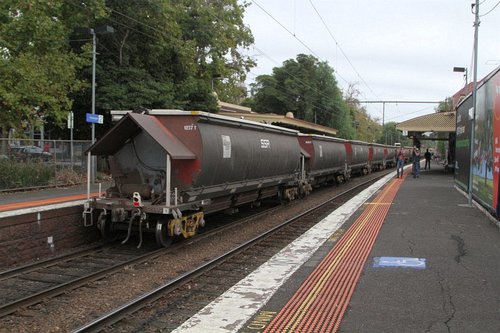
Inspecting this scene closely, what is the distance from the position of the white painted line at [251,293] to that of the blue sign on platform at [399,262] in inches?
48.7

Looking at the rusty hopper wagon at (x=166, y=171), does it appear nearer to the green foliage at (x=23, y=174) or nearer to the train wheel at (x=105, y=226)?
the train wheel at (x=105, y=226)

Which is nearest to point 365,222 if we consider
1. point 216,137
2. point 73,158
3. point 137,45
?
point 216,137

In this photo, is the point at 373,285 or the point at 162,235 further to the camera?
the point at 162,235

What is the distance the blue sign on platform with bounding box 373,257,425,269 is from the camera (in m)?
7.59

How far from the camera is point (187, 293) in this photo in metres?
6.78

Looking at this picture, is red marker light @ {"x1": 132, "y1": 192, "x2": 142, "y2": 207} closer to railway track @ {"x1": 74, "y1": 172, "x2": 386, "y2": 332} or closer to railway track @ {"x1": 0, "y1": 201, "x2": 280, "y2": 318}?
railway track @ {"x1": 0, "y1": 201, "x2": 280, "y2": 318}

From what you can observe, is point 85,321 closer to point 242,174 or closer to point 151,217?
point 151,217

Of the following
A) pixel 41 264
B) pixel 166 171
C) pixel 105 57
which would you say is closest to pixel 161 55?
pixel 105 57

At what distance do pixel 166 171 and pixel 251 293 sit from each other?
3.92 meters

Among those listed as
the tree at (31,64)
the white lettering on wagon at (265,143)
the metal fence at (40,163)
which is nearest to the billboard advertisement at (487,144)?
the white lettering on wagon at (265,143)

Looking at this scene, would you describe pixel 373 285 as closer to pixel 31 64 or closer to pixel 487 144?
pixel 487 144

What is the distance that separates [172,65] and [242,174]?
738 inches

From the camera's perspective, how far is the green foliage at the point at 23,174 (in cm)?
1686

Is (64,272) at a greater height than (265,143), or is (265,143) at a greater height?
(265,143)
